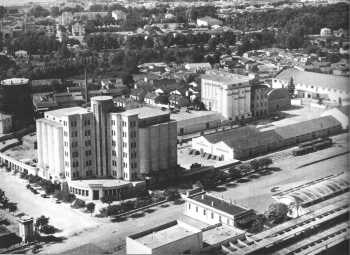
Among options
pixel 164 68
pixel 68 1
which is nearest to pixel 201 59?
pixel 164 68

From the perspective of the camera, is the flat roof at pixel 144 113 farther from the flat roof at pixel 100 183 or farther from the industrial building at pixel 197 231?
the industrial building at pixel 197 231

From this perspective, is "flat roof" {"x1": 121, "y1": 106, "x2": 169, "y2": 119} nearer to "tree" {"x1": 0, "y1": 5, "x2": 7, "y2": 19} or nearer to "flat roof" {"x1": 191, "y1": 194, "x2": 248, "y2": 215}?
"flat roof" {"x1": 191, "y1": 194, "x2": 248, "y2": 215}

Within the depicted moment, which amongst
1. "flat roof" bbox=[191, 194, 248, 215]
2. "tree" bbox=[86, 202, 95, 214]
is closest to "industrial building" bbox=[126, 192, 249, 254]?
"flat roof" bbox=[191, 194, 248, 215]

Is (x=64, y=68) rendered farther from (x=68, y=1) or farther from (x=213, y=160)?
(x=68, y=1)

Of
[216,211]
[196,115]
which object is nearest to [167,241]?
[216,211]

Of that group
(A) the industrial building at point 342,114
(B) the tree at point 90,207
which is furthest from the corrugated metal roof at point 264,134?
(B) the tree at point 90,207
